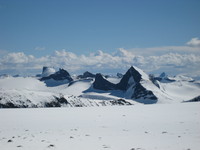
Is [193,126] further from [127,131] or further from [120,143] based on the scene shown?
[120,143]

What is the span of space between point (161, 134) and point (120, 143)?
177 inches

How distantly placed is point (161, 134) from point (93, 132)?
5782 mm

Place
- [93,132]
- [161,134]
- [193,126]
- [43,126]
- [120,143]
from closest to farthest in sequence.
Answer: [120,143] → [161,134] → [93,132] → [193,126] → [43,126]

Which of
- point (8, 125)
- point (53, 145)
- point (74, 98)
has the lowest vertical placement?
point (74, 98)

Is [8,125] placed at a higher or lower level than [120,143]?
lower

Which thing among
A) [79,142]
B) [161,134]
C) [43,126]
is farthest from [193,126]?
[43,126]

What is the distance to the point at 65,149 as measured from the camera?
14672mm

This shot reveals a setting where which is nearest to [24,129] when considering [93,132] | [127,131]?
[93,132]

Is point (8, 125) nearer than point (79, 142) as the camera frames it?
No

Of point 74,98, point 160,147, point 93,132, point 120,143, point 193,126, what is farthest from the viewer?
point 74,98

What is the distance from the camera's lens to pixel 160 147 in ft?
48.1

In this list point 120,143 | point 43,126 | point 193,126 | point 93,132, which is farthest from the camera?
point 43,126

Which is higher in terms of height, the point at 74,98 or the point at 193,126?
the point at 193,126

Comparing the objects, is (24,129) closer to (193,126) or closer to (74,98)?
(193,126)
